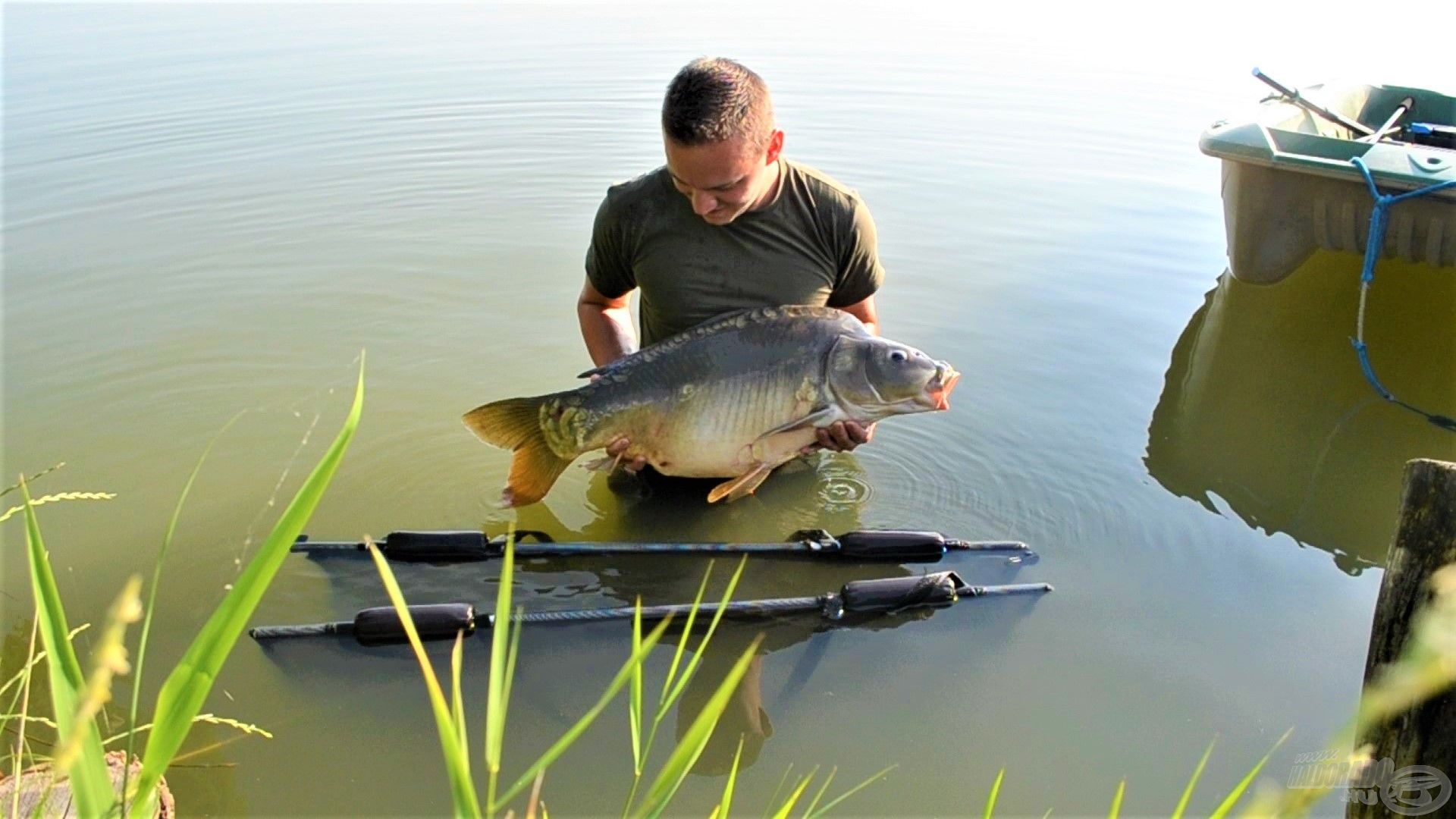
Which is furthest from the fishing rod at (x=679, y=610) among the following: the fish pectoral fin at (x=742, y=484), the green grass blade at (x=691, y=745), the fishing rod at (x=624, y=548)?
the green grass blade at (x=691, y=745)

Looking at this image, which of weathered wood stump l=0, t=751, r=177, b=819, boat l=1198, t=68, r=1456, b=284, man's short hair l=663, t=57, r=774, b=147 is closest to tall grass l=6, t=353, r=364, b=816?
weathered wood stump l=0, t=751, r=177, b=819

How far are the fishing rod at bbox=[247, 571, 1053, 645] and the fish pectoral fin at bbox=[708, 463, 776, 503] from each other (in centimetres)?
36

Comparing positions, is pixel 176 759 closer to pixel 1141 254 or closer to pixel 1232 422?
pixel 1232 422

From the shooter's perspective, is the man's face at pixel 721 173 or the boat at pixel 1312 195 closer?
the man's face at pixel 721 173

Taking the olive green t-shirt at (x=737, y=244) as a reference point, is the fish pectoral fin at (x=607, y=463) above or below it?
below

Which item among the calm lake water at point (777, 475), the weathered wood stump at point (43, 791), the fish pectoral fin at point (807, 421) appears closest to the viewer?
the weathered wood stump at point (43, 791)

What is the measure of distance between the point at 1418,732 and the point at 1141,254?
6039mm

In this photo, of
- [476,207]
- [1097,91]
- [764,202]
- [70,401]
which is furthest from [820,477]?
[1097,91]

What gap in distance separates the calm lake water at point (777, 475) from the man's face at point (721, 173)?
1295 mm

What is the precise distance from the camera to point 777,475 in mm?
4871

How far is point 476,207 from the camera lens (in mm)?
8688

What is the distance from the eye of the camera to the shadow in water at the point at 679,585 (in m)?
3.44

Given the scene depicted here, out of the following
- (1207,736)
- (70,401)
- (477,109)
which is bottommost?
(1207,736)

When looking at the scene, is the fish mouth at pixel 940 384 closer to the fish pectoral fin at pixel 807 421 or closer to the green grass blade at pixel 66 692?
the fish pectoral fin at pixel 807 421
